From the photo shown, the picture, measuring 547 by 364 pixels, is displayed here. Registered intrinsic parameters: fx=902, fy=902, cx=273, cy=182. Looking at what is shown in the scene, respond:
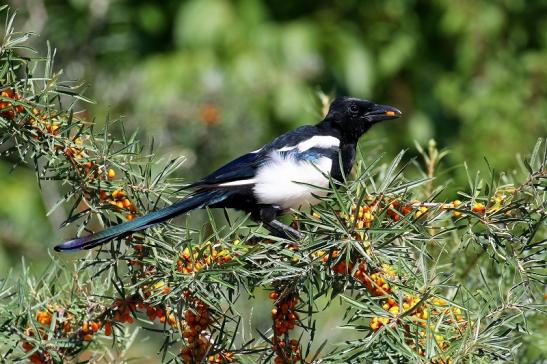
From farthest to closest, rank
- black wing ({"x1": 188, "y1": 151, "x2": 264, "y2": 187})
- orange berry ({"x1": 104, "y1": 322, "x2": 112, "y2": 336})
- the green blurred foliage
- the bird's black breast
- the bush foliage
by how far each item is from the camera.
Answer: the green blurred foliage
the bird's black breast
black wing ({"x1": 188, "y1": 151, "x2": 264, "y2": 187})
orange berry ({"x1": 104, "y1": 322, "x2": 112, "y2": 336})
the bush foliage

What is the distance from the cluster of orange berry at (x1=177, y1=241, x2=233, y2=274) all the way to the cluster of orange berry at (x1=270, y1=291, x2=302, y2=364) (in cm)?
9

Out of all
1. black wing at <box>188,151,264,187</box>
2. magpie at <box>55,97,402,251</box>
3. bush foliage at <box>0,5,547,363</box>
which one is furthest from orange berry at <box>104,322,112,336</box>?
black wing at <box>188,151,264,187</box>

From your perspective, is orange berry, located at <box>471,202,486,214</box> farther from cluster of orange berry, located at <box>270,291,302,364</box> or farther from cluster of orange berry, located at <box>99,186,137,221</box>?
cluster of orange berry, located at <box>99,186,137,221</box>

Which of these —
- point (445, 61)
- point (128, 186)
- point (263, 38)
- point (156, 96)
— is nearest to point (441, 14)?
point (445, 61)

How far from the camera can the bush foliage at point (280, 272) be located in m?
1.13

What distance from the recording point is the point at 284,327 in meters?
1.21

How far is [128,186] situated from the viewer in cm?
132

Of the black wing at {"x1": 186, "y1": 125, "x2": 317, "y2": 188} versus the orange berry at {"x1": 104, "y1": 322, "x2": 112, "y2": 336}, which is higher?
the orange berry at {"x1": 104, "y1": 322, "x2": 112, "y2": 336}

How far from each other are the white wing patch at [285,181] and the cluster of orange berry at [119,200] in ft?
1.88

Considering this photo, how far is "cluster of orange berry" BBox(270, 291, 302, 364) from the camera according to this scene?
1.16 m

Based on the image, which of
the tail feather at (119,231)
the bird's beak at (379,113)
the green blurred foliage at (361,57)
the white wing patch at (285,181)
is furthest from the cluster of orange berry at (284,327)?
the green blurred foliage at (361,57)

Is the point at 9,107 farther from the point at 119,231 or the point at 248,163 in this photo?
the point at 248,163

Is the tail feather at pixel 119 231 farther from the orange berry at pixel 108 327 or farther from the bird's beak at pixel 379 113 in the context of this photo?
the bird's beak at pixel 379 113

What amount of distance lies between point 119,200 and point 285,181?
2.13ft
